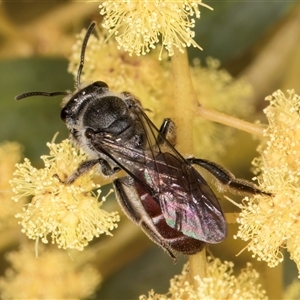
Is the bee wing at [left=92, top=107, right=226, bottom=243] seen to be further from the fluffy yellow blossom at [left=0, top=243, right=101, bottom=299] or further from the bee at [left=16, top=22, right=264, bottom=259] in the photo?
the fluffy yellow blossom at [left=0, top=243, right=101, bottom=299]

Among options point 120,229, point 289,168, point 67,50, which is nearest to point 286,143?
point 289,168

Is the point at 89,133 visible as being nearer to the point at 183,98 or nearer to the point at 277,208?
the point at 183,98

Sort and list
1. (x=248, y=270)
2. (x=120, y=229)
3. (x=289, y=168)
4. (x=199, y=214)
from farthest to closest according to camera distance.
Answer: (x=120, y=229), (x=248, y=270), (x=289, y=168), (x=199, y=214)

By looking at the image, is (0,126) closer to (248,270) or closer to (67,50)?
(67,50)

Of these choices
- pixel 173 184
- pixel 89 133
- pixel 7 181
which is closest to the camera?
pixel 173 184

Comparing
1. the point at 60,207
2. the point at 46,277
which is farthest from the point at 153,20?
the point at 46,277

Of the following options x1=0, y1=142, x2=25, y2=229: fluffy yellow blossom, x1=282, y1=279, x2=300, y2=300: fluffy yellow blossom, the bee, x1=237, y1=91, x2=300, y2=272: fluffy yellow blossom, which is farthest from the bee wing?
x1=282, y1=279, x2=300, y2=300: fluffy yellow blossom
